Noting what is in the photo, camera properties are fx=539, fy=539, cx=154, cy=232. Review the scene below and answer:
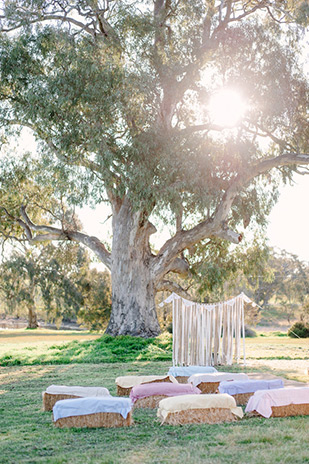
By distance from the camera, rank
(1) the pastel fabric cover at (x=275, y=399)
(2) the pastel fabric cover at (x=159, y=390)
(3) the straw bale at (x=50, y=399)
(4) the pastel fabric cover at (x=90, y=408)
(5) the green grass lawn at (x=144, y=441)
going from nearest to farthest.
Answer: (5) the green grass lawn at (x=144, y=441) < (4) the pastel fabric cover at (x=90, y=408) < (1) the pastel fabric cover at (x=275, y=399) < (3) the straw bale at (x=50, y=399) < (2) the pastel fabric cover at (x=159, y=390)

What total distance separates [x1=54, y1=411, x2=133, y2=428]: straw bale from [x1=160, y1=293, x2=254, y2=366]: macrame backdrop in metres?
6.96

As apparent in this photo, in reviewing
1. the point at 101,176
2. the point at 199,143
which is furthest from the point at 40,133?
the point at 199,143

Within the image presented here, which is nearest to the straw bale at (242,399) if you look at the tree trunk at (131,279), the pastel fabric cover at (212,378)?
the pastel fabric cover at (212,378)

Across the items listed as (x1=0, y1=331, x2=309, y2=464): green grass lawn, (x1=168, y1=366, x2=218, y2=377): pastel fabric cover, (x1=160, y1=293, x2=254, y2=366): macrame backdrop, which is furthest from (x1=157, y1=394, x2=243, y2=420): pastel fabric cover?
(x1=160, y1=293, x2=254, y2=366): macrame backdrop

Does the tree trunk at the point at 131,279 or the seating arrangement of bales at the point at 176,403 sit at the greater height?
the tree trunk at the point at 131,279

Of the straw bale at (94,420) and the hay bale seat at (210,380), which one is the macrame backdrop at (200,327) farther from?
the straw bale at (94,420)

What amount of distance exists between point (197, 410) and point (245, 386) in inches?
66.0

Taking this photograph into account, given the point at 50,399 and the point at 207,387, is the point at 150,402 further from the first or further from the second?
the point at 50,399

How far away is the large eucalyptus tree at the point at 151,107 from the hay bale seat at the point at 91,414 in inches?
394

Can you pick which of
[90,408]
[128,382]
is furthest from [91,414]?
[128,382]

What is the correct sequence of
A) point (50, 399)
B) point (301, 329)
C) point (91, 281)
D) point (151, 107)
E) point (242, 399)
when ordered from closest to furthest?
point (50, 399) < point (242, 399) < point (151, 107) < point (301, 329) < point (91, 281)

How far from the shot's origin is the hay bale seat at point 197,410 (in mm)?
6398

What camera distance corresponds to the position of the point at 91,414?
20.7 ft

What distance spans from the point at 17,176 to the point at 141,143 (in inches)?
228
